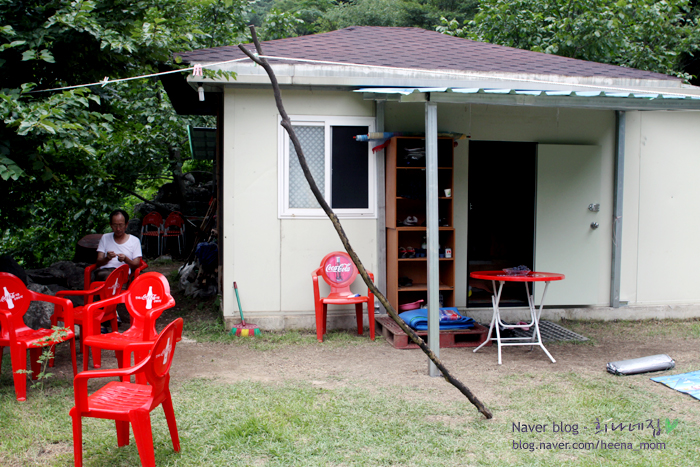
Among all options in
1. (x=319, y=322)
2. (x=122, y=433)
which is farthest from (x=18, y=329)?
(x=319, y=322)

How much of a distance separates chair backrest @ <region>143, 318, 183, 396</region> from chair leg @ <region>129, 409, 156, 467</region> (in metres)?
0.16

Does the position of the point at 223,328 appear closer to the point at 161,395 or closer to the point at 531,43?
the point at 161,395

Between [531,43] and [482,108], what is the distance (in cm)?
751

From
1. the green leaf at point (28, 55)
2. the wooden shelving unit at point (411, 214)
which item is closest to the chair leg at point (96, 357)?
the green leaf at point (28, 55)

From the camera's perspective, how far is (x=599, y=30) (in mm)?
11328

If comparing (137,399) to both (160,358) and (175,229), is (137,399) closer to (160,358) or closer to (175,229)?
(160,358)

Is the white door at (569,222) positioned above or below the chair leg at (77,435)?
above

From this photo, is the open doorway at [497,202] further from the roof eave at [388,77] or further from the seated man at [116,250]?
the seated man at [116,250]

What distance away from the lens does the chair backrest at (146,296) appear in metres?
3.91

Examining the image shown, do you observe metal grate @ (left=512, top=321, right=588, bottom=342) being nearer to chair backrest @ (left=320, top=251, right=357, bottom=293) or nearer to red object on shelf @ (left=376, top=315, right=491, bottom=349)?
red object on shelf @ (left=376, top=315, right=491, bottom=349)

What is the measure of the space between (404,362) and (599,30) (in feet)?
31.8

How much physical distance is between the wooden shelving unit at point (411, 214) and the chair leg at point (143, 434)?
3.70 m

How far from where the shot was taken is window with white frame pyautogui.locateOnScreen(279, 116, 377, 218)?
603cm

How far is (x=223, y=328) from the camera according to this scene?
6.01 meters
